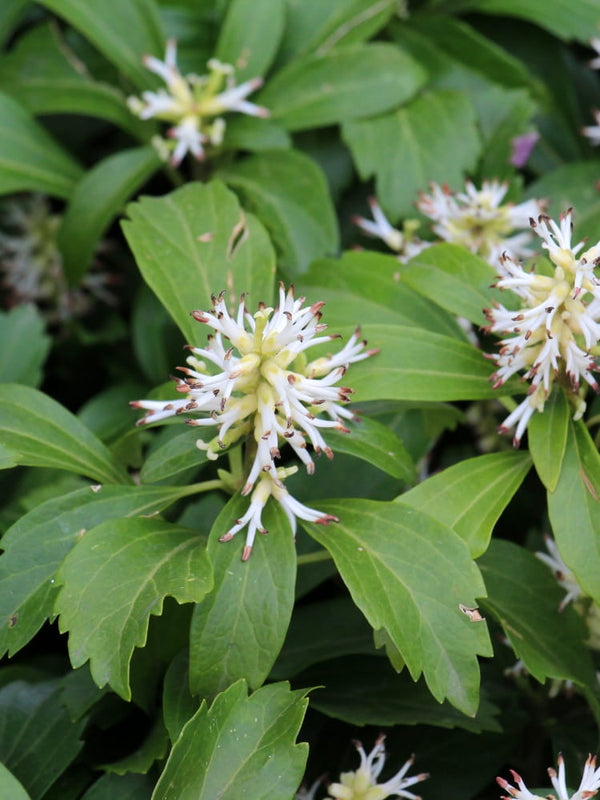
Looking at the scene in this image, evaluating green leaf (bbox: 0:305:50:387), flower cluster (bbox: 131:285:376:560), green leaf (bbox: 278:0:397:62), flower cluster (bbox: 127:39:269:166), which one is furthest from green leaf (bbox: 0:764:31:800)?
green leaf (bbox: 278:0:397:62)

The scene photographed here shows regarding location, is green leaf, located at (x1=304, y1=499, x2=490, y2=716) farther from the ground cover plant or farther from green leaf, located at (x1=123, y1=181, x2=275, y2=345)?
green leaf, located at (x1=123, y1=181, x2=275, y2=345)

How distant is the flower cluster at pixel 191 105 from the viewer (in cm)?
166

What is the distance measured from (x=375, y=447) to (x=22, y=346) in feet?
2.63

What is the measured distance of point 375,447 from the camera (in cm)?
115

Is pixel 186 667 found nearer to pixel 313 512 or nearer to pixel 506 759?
pixel 313 512

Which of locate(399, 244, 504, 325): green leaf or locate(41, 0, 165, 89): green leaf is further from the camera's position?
locate(41, 0, 165, 89): green leaf

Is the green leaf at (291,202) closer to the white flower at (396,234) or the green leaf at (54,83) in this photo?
the white flower at (396,234)

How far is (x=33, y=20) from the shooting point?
6.74 feet

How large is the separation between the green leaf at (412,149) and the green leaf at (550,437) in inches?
24.0

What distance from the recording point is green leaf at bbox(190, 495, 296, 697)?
3.34 feet

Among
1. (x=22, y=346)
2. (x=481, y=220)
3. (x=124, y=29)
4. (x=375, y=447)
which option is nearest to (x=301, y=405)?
(x=375, y=447)

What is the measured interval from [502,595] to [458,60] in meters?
1.13

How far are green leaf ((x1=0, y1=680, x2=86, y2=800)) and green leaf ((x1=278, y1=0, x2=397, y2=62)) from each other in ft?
4.01

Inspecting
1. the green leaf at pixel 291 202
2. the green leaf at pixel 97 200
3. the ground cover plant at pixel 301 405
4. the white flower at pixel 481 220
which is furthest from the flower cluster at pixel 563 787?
the green leaf at pixel 97 200
